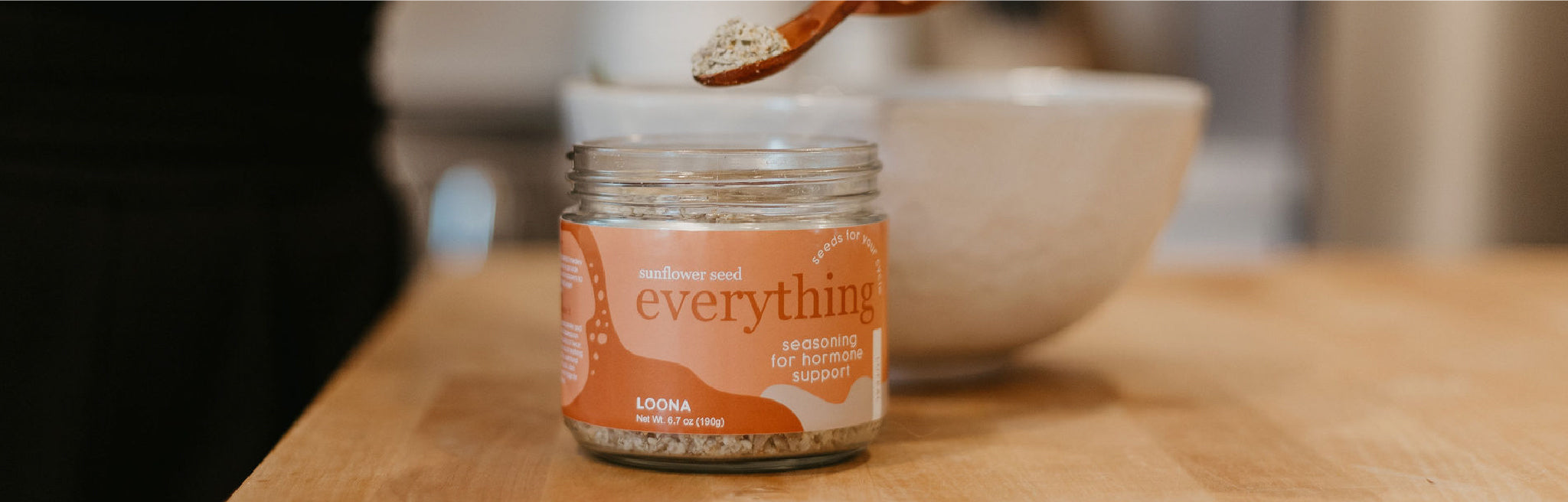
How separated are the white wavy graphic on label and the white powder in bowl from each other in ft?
0.36

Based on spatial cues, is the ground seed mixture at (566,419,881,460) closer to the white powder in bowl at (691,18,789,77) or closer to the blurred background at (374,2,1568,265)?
the white powder in bowl at (691,18,789,77)

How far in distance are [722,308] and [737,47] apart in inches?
3.6

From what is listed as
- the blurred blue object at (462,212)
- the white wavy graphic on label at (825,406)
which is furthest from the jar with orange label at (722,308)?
the blurred blue object at (462,212)

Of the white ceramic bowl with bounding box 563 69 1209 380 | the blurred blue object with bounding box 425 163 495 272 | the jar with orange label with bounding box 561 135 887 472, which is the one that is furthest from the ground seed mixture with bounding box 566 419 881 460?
the blurred blue object with bounding box 425 163 495 272

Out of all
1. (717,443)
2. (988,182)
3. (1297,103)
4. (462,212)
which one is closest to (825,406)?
(717,443)

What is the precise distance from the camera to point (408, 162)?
1.90 m

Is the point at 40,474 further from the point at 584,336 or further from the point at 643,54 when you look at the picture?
the point at 643,54

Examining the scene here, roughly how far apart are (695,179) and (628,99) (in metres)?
0.12

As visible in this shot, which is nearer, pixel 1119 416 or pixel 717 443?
pixel 717 443

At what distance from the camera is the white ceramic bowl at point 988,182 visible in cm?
51

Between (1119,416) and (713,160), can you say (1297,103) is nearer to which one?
(1119,416)

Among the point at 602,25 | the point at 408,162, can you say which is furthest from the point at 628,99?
the point at 408,162

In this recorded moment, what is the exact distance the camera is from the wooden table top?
43cm

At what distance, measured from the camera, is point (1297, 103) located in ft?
5.87
